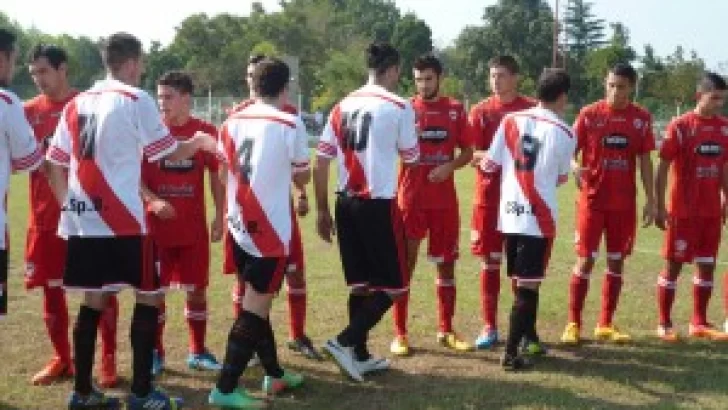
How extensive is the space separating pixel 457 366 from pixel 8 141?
12.0ft

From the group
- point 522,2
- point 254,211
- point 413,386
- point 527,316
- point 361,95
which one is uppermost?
point 522,2

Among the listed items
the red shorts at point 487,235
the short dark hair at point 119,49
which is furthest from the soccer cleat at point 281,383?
the short dark hair at point 119,49

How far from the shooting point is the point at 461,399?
224 inches

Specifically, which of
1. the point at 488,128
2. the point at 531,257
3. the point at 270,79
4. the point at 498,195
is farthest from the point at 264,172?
the point at 488,128

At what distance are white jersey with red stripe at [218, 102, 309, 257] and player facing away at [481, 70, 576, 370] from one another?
1.77 metres

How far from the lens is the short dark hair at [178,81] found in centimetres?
630

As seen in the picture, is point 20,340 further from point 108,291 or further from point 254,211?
point 254,211

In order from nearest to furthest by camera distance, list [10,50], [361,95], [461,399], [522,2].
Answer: [10,50]
[461,399]
[361,95]
[522,2]

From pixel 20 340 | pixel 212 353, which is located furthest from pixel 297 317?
pixel 20 340

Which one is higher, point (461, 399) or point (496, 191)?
point (496, 191)

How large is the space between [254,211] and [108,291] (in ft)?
3.51

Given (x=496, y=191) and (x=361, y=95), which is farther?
(x=496, y=191)

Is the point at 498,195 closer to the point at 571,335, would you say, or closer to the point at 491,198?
the point at 491,198

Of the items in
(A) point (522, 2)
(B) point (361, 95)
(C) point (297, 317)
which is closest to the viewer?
(B) point (361, 95)
